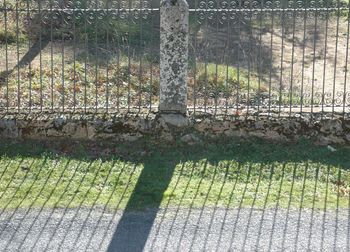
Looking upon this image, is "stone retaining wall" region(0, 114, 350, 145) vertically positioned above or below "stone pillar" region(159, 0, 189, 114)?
below

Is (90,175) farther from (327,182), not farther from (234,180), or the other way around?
(327,182)

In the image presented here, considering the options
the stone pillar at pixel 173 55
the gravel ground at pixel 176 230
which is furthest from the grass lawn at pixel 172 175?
the stone pillar at pixel 173 55

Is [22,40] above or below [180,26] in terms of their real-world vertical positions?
below

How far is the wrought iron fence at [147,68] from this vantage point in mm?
9641

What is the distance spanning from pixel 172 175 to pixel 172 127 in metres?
0.94

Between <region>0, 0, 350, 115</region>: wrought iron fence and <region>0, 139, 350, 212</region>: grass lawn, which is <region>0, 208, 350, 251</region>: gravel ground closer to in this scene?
<region>0, 139, 350, 212</region>: grass lawn

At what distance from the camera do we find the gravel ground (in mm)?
7105

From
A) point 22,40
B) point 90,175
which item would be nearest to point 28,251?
point 90,175

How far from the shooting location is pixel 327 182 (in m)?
8.66

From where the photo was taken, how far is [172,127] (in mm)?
9547

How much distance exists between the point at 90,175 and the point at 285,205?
7.11 ft

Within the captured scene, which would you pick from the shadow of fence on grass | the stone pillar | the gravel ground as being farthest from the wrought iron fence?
the gravel ground

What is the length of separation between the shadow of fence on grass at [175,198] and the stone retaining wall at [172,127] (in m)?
0.17

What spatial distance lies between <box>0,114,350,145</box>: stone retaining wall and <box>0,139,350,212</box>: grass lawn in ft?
0.38
